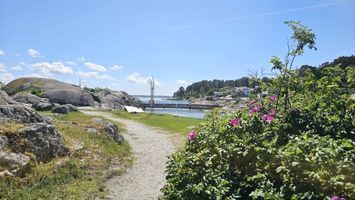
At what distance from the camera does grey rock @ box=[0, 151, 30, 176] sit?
376 inches

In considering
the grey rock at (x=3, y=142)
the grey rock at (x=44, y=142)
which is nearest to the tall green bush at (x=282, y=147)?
the grey rock at (x=3, y=142)

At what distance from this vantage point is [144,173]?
12672 mm

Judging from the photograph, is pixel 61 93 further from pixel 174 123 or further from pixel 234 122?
pixel 234 122

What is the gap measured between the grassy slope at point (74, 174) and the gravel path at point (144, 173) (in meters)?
0.38

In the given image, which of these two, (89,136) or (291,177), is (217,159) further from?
(89,136)

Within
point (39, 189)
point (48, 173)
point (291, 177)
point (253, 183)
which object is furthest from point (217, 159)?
point (48, 173)

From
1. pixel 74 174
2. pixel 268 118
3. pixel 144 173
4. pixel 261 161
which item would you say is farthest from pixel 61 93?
pixel 261 161

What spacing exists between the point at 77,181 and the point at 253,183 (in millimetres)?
7080

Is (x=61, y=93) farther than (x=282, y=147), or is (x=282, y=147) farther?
(x=61, y=93)

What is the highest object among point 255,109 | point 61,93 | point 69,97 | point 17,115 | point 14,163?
point 61,93

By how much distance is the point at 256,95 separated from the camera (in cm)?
752

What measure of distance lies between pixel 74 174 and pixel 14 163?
5.92 ft

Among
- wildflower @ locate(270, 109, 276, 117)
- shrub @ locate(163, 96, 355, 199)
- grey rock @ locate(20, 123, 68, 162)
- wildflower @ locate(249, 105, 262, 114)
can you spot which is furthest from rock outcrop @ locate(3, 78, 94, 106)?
wildflower @ locate(270, 109, 276, 117)

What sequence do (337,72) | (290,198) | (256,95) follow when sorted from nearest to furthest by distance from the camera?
(290,198)
(337,72)
(256,95)
